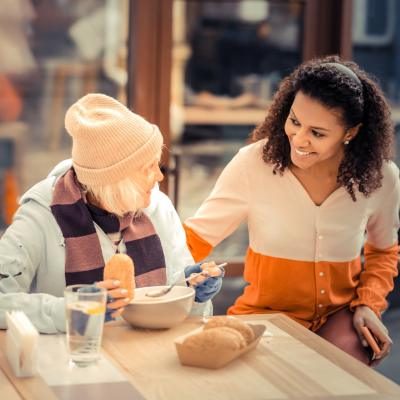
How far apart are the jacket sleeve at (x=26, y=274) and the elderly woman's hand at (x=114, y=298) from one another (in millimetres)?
103

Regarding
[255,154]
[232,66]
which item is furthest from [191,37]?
[255,154]

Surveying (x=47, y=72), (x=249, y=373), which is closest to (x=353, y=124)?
(x=249, y=373)

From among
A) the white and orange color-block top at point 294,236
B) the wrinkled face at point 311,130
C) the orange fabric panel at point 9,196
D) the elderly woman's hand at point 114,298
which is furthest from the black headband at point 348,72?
the orange fabric panel at point 9,196

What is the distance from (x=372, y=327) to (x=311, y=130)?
1.90 feet

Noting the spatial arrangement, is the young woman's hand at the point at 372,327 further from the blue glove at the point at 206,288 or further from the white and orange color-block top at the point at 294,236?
the blue glove at the point at 206,288

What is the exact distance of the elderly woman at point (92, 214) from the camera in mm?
2338

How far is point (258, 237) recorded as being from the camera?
9.37 feet

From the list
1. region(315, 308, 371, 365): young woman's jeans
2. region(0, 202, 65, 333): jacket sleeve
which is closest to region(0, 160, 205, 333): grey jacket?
region(0, 202, 65, 333): jacket sleeve

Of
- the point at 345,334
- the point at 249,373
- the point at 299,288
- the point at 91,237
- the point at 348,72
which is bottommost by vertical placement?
the point at 345,334

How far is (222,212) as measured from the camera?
9.43 feet

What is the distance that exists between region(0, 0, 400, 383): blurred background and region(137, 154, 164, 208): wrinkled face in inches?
52.4

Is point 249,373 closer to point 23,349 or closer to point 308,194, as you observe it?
point 23,349

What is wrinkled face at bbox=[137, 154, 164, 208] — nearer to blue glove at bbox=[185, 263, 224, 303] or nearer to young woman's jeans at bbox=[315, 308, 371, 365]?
blue glove at bbox=[185, 263, 224, 303]

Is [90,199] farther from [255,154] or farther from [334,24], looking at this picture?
[334,24]
